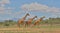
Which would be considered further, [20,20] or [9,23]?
[9,23]

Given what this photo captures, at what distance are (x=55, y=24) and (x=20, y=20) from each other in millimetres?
4923

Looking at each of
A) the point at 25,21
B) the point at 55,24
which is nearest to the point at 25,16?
the point at 25,21

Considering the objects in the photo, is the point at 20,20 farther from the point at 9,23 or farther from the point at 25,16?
the point at 9,23

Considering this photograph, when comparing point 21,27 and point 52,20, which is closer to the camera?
point 21,27

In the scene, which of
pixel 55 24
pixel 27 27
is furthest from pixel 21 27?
pixel 55 24

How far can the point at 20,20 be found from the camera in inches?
715

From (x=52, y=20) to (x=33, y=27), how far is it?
14.7 ft

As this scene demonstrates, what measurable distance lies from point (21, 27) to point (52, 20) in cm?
567

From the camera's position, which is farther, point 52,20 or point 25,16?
point 52,20

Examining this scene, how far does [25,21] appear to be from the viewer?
59.2 feet

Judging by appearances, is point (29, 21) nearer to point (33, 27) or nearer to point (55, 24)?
point (33, 27)

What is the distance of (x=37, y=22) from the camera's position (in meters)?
19.1

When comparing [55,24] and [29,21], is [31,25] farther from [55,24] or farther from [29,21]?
[55,24]

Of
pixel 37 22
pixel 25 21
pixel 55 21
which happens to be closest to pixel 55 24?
pixel 55 21
